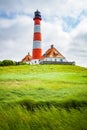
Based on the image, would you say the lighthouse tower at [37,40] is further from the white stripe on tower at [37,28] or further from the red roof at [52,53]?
the red roof at [52,53]

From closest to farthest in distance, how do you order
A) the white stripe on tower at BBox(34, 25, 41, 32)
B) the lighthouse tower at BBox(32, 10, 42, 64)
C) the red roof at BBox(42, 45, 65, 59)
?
the lighthouse tower at BBox(32, 10, 42, 64) → the white stripe on tower at BBox(34, 25, 41, 32) → the red roof at BBox(42, 45, 65, 59)

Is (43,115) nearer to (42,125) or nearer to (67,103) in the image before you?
(42,125)

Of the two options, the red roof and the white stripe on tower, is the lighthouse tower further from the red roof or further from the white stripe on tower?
the red roof

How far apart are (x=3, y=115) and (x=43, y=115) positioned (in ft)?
3.69

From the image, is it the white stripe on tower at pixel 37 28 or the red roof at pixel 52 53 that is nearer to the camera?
the white stripe on tower at pixel 37 28

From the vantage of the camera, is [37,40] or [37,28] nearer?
[37,40]

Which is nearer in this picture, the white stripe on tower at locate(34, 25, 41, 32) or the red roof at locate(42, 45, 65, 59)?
the white stripe on tower at locate(34, 25, 41, 32)

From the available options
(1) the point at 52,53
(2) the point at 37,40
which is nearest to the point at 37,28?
(2) the point at 37,40

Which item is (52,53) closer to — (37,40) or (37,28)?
(37,28)

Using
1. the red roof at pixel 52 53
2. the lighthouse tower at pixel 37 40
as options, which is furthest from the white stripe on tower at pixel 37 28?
the red roof at pixel 52 53

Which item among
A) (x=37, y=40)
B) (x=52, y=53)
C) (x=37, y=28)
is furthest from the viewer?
(x=52, y=53)

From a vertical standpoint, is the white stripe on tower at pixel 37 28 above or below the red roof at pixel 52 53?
above

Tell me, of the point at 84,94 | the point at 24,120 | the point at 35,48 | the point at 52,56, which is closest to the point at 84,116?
the point at 24,120

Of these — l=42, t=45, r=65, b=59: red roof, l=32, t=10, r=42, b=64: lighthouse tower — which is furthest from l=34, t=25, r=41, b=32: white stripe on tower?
l=42, t=45, r=65, b=59: red roof
